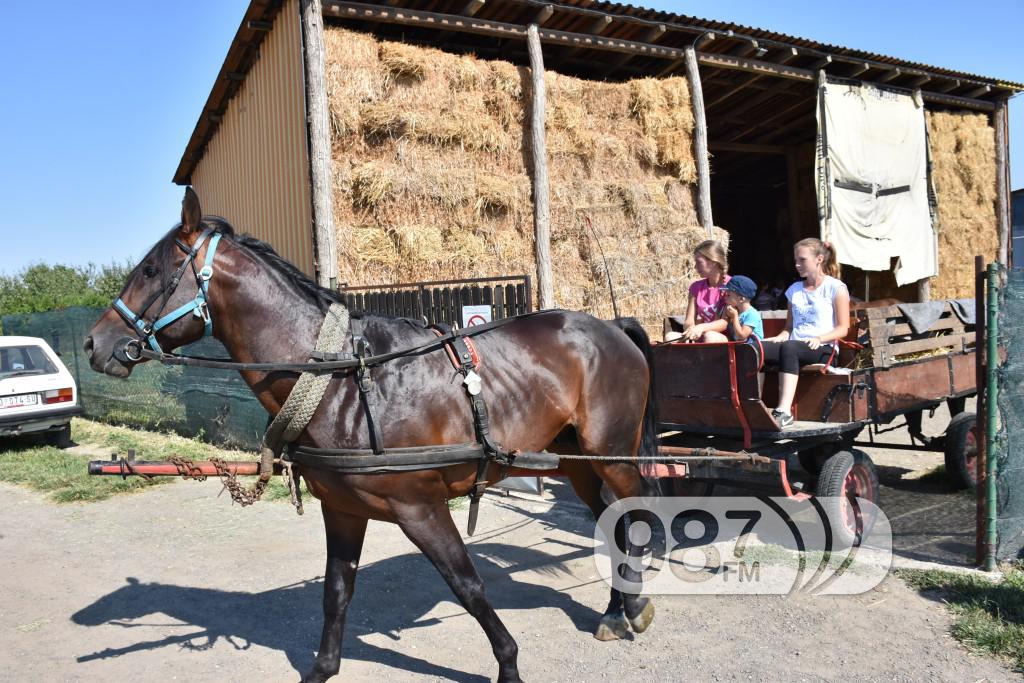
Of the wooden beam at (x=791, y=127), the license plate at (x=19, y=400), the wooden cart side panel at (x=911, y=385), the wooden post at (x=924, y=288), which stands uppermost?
the wooden beam at (x=791, y=127)

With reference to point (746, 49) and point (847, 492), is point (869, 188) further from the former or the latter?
point (847, 492)

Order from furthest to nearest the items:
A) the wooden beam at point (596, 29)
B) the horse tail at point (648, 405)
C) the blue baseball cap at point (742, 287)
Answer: the wooden beam at point (596, 29)
the blue baseball cap at point (742, 287)
the horse tail at point (648, 405)

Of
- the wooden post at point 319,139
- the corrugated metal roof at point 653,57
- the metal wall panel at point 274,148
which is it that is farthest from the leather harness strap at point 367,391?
the corrugated metal roof at point 653,57

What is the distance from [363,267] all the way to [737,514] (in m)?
4.48

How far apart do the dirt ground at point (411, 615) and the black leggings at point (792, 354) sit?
4.52 feet

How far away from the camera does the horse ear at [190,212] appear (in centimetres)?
277

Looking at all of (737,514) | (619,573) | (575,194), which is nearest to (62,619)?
(619,573)

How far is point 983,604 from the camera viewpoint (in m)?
3.65

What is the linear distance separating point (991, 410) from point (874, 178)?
8.70 meters

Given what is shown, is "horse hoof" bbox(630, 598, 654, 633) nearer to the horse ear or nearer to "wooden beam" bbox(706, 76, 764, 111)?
the horse ear

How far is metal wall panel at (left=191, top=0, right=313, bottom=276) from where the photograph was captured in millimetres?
7988

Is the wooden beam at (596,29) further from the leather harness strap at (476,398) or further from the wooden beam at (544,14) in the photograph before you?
the leather harness strap at (476,398)

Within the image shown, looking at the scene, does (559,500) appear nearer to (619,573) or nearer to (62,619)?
(619,573)

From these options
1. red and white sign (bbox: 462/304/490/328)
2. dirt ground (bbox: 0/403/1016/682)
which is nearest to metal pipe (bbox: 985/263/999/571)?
dirt ground (bbox: 0/403/1016/682)
